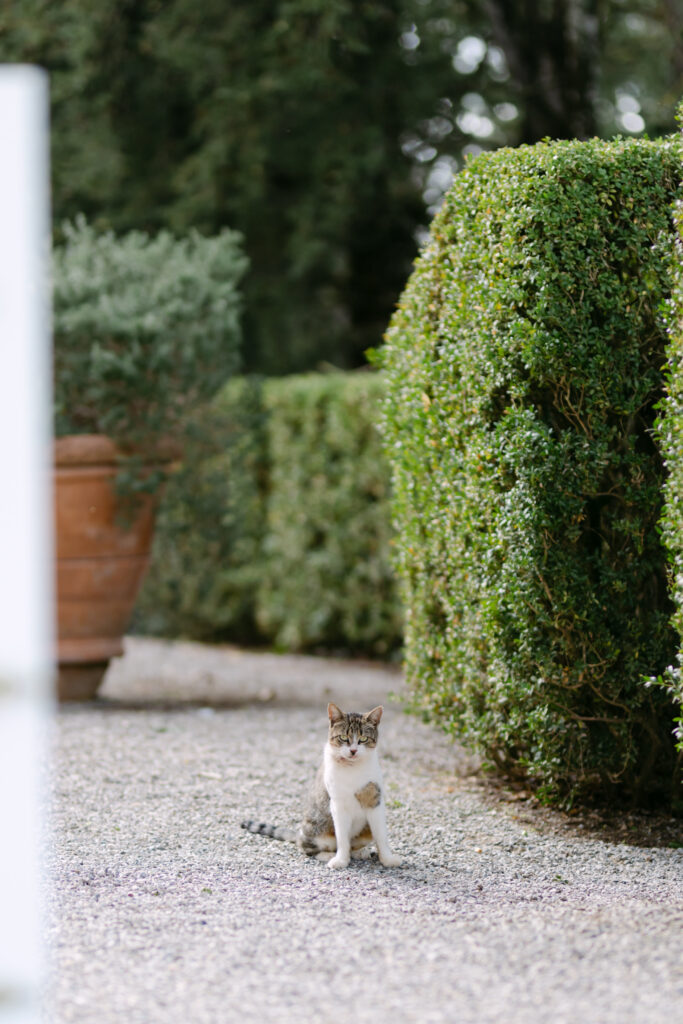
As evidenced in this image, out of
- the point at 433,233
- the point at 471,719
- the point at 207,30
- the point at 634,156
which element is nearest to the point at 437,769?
the point at 471,719

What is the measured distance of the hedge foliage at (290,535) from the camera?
8227 millimetres

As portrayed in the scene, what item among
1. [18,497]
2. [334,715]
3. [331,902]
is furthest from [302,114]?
[18,497]

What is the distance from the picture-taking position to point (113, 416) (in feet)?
23.4

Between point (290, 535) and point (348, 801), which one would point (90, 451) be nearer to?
point (290, 535)

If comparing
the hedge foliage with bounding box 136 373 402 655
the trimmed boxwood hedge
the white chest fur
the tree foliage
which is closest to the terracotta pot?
the hedge foliage with bounding box 136 373 402 655

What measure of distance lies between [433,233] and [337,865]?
9.32ft

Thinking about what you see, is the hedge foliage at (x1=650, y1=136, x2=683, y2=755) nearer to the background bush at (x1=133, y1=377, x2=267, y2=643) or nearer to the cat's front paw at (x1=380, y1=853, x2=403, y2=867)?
the cat's front paw at (x1=380, y1=853, x2=403, y2=867)

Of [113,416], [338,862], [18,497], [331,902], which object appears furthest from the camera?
[113,416]

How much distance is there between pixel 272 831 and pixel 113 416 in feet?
10.7

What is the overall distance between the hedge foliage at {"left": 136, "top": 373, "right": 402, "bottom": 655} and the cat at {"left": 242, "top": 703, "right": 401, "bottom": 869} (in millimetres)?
3640

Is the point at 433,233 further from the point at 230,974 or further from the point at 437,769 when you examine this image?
the point at 230,974

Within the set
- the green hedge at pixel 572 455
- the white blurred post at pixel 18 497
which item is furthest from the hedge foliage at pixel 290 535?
the white blurred post at pixel 18 497

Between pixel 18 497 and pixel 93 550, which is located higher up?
pixel 18 497

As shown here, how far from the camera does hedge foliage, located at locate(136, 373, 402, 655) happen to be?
823 cm
